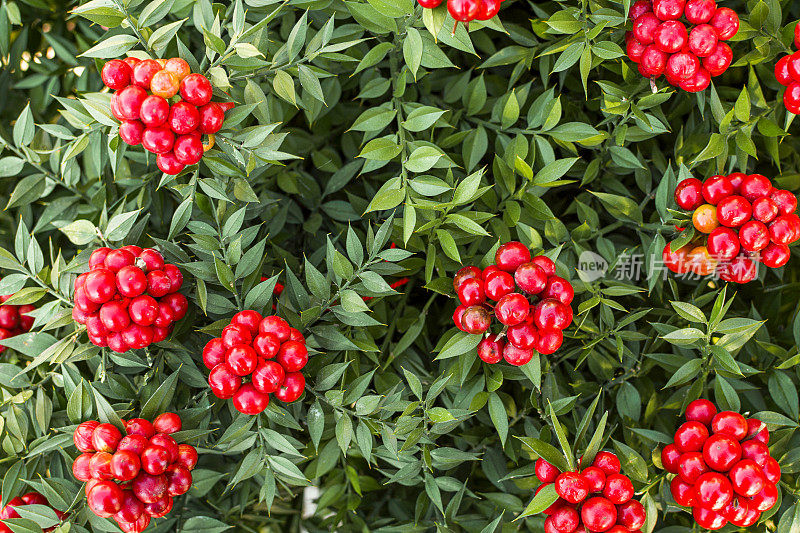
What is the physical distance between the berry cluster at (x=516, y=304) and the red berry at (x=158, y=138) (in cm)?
36

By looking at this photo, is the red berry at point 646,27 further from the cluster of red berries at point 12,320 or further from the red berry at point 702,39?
the cluster of red berries at point 12,320

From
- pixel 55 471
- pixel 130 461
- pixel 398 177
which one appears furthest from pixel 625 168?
pixel 55 471

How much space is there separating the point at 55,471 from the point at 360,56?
2.24ft

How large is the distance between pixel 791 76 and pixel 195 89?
69cm

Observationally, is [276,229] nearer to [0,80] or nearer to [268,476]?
[268,476]

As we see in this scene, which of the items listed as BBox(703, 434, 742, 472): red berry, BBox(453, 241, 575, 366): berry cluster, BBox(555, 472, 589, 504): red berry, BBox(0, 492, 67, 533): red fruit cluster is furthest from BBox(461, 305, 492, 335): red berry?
BBox(0, 492, 67, 533): red fruit cluster

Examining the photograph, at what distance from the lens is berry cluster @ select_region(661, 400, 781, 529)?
2.12 ft

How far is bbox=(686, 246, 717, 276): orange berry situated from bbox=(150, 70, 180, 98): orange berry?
2.08ft

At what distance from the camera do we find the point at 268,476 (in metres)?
0.72

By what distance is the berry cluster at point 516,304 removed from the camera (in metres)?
0.64

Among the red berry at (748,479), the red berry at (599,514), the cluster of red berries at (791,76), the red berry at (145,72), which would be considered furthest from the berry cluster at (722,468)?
the red berry at (145,72)

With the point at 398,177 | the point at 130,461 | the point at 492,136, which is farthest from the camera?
the point at 492,136

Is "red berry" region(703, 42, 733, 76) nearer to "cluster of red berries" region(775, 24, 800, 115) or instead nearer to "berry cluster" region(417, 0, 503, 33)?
"cluster of red berries" region(775, 24, 800, 115)

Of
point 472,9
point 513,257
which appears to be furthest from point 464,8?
point 513,257
